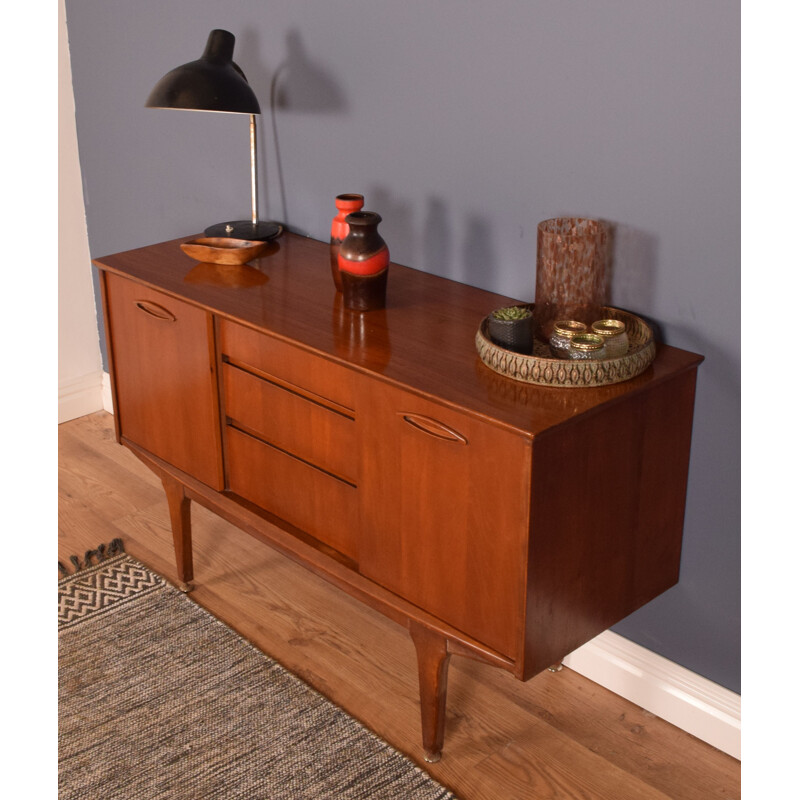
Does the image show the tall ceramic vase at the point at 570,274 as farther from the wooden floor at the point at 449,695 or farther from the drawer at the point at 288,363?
the wooden floor at the point at 449,695

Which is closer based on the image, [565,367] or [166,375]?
[565,367]

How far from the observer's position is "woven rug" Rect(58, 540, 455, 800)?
74.4 inches

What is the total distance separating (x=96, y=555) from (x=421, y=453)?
4.52 ft

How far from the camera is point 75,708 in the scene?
6.91ft

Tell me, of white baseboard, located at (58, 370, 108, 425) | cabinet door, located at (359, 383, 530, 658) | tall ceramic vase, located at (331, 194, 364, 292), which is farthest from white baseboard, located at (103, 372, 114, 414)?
cabinet door, located at (359, 383, 530, 658)

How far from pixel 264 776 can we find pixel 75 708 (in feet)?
1.63

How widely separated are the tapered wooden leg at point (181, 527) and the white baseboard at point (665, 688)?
102 centimetres

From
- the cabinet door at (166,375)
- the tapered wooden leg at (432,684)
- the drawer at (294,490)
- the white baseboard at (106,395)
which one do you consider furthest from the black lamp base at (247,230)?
the white baseboard at (106,395)

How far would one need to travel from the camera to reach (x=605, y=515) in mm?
1689

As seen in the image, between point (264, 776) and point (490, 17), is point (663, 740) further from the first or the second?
point (490, 17)

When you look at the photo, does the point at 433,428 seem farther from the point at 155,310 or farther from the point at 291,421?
the point at 155,310

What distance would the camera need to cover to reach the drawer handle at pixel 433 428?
1592 millimetres

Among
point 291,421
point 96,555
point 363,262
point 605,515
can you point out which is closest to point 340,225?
point 363,262
